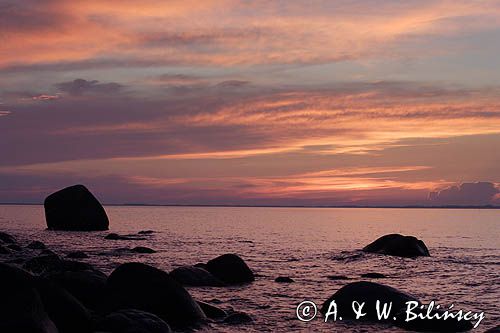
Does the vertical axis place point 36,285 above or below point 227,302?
above

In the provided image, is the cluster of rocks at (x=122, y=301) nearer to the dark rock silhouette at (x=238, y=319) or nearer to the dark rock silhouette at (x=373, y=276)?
the dark rock silhouette at (x=238, y=319)

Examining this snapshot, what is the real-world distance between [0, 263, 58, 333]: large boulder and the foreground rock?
892 cm

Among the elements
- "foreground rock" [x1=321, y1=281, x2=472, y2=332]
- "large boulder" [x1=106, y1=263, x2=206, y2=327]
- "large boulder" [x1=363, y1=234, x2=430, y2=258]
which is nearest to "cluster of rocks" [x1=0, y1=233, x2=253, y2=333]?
"large boulder" [x1=106, y1=263, x2=206, y2=327]

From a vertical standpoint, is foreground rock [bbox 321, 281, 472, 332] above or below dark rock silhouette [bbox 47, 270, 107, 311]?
below

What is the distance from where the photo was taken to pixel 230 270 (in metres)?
25.2

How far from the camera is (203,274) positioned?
78.9 feet

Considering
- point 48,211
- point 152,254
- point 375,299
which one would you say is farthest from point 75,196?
point 375,299

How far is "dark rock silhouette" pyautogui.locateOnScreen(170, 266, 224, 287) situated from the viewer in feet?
77.2

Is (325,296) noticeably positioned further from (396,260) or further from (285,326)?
(396,260)

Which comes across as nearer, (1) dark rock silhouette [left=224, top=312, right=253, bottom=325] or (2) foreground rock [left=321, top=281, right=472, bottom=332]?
(2) foreground rock [left=321, top=281, right=472, bottom=332]

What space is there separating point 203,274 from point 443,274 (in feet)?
43.3

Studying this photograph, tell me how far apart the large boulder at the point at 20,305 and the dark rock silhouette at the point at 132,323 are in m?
1.31

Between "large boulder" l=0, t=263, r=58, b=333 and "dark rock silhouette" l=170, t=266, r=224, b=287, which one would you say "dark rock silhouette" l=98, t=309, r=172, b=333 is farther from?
"dark rock silhouette" l=170, t=266, r=224, b=287

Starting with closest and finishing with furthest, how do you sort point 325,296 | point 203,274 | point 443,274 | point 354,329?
point 354,329 < point 325,296 < point 203,274 < point 443,274
